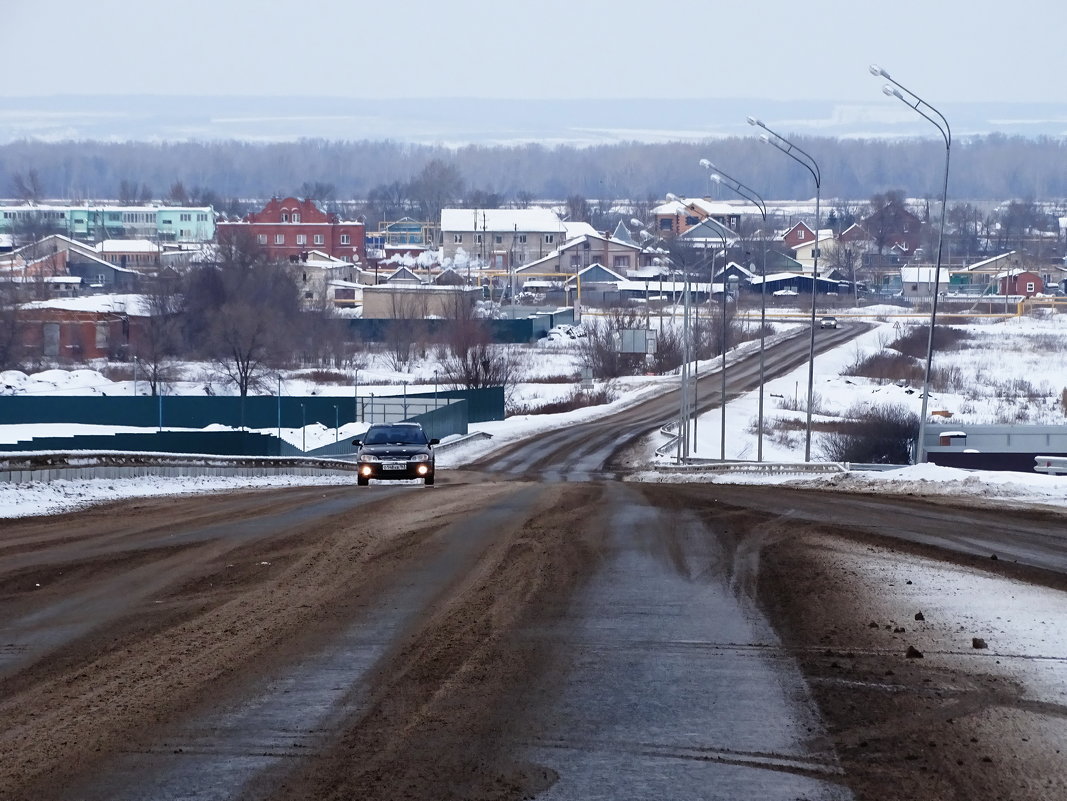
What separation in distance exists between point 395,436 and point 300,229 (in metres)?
142

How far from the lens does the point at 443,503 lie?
21375 millimetres

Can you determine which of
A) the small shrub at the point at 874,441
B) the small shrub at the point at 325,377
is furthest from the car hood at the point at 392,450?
the small shrub at the point at 325,377

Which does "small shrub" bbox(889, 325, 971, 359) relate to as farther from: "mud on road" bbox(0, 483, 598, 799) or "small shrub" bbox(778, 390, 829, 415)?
"mud on road" bbox(0, 483, 598, 799)

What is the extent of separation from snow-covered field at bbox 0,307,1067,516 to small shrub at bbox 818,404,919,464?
1423mm

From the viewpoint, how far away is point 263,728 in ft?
27.0

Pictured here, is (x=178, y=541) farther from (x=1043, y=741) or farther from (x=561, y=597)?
(x=1043, y=741)


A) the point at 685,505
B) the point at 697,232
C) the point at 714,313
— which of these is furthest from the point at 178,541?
the point at 697,232

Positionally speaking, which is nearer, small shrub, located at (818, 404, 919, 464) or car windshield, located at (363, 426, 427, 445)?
car windshield, located at (363, 426, 427, 445)

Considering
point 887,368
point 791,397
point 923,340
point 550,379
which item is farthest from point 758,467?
point 923,340

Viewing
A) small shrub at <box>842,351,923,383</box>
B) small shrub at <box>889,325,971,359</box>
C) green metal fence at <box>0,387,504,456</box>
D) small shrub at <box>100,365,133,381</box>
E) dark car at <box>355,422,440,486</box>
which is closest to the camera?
dark car at <box>355,422,440,486</box>

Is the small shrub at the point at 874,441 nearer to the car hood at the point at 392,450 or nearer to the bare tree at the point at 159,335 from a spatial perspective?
the car hood at the point at 392,450

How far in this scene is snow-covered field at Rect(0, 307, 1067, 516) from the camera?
992 inches

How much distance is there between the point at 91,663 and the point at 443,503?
11.7m

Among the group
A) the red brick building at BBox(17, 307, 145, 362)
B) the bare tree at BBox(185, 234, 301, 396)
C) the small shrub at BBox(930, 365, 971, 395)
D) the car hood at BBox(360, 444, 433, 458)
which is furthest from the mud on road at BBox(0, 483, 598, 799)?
the red brick building at BBox(17, 307, 145, 362)
